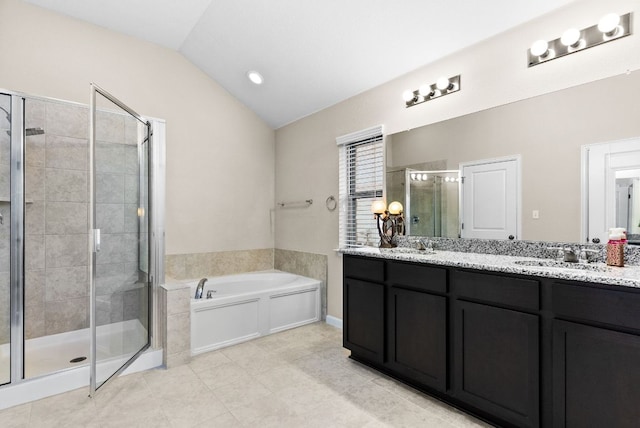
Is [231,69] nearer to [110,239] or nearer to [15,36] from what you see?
[15,36]

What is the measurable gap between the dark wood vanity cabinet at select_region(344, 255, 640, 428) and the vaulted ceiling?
1.65 meters

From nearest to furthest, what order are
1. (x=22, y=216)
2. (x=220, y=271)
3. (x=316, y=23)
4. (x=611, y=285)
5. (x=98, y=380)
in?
(x=611, y=285) < (x=98, y=380) < (x=22, y=216) < (x=316, y=23) < (x=220, y=271)

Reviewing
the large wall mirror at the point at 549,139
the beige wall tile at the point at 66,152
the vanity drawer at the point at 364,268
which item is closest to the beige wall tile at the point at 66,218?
the beige wall tile at the point at 66,152

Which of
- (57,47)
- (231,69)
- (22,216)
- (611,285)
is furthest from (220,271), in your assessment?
(611,285)

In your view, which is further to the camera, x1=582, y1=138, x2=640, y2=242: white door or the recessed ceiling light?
the recessed ceiling light

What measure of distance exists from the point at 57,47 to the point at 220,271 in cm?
268

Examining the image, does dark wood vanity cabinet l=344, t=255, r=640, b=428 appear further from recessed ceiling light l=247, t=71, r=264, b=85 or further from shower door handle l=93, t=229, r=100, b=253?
recessed ceiling light l=247, t=71, r=264, b=85

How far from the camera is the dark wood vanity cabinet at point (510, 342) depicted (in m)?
1.41

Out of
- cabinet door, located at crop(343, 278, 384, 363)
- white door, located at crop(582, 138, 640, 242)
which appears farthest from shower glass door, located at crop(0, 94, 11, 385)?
white door, located at crop(582, 138, 640, 242)

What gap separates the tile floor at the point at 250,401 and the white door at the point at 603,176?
130cm

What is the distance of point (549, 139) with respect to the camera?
2.03 meters

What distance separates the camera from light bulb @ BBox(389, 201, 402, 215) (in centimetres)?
291

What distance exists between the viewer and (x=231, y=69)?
364 cm

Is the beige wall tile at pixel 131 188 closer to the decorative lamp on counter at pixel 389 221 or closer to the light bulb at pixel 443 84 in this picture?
the decorative lamp on counter at pixel 389 221
